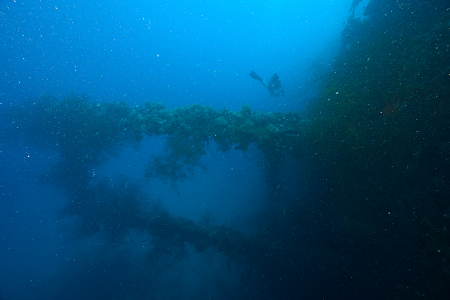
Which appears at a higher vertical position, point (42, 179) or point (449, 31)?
point (449, 31)

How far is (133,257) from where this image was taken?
13742mm

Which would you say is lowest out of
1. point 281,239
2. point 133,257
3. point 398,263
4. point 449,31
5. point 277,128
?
point 133,257

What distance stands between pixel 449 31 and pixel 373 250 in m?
6.83

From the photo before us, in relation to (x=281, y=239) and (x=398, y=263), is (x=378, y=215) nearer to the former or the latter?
(x=398, y=263)

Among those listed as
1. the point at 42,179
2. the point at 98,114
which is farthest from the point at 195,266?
the point at 42,179

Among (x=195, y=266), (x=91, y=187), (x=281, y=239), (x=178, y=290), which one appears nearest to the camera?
(x=281, y=239)

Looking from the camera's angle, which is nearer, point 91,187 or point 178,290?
point 178,290

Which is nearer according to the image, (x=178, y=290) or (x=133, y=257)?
(x=178, y=290)

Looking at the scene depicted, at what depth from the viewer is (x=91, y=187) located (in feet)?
45.0

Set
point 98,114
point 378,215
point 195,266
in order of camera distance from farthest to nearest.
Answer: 1. point 195,266
2. point 98,114
3. point 378,215

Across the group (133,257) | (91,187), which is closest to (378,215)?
(133,257)

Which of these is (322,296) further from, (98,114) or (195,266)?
(98,114)

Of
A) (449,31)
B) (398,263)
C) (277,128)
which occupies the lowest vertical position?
(398,263)

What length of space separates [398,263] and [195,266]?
12085 millimetres
